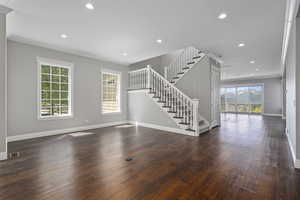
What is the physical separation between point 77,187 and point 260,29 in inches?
202

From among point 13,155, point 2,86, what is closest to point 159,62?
point 2,86

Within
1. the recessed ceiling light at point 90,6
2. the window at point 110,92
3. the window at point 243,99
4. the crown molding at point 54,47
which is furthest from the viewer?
the window at point 243,99

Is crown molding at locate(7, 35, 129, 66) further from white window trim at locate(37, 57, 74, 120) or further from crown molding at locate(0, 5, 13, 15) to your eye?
crown molding at locate(0, 5, 13, 15)

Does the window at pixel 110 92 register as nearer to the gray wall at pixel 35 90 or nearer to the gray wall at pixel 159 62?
the gray wall at pixel 35 90

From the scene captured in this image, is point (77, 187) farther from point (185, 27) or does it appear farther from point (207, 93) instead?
point (207, 93)

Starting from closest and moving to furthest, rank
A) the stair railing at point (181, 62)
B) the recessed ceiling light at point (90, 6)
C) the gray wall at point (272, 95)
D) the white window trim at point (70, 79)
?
the recessed ceiling light at point (90, 6) < the white window trim at point (70, 79) < the stair railing at point (181, 62) < the gray wall at point (272, 95)

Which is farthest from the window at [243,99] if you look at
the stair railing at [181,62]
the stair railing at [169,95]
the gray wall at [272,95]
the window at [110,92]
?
the window at [110,92]

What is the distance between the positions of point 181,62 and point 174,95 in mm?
2054

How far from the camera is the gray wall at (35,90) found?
162 inches

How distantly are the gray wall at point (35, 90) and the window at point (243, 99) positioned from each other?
412 inches

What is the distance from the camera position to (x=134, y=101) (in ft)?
22.5

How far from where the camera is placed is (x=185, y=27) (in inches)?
139

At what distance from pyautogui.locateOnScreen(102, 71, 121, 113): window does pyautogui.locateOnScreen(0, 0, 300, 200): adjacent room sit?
5cm

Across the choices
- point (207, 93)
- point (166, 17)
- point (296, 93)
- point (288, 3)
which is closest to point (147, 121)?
point (207, 93)
